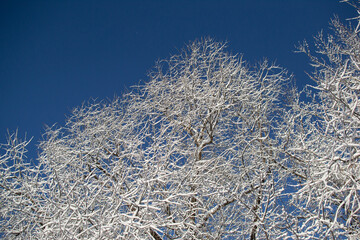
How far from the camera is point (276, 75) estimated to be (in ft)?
29.2

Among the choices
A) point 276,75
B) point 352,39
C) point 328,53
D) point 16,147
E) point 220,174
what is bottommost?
point 220,174

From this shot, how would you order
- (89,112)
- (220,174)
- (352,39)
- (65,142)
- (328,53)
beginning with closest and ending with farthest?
Result: 1. (352,39)
2. (220,174)
3. (328,53)
4. (65,142)
5. (89,112)

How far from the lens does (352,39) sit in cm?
579

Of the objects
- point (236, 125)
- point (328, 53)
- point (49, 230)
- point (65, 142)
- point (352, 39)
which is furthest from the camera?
point (65, 142)

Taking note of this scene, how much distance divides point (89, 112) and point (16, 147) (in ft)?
11.6


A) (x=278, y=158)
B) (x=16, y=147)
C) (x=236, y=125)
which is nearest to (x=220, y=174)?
(x=278, y=158)

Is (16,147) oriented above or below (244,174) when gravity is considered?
above

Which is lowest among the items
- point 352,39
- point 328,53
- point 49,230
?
point 49,230

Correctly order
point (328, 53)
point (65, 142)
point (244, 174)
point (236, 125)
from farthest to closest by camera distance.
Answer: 1. point (65, 142)
2. point (236, 125)
3. point (328, 53)
4. point (244, 174)

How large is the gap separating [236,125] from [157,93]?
8.55ft

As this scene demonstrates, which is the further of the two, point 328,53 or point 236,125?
point 236,125

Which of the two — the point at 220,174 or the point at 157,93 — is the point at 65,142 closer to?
the point at 157,93

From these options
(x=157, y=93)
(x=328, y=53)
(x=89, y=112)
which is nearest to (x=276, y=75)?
(x=328, y=53)

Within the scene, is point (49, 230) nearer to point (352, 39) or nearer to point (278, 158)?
point (278, 158)
